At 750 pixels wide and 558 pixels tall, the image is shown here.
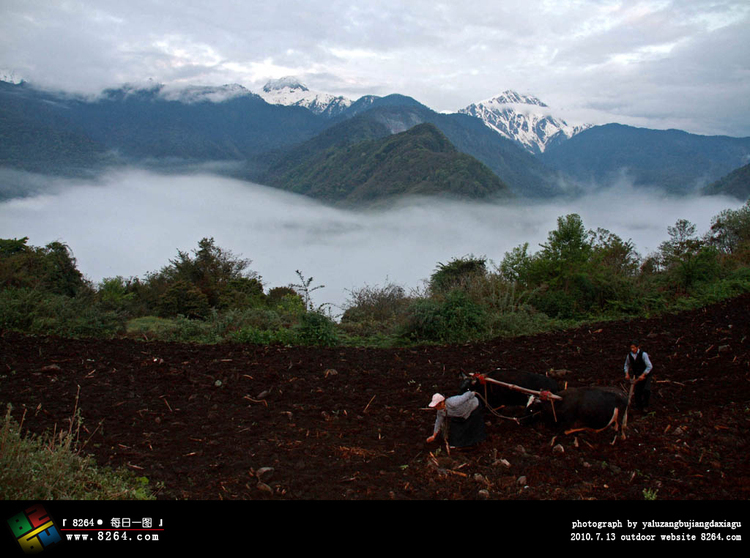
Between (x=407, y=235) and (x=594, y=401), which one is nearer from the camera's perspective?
(x=594, y=401)

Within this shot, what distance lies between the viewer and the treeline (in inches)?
475

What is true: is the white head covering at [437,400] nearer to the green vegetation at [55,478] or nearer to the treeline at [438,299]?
Result: the green vegetation at [55,478]

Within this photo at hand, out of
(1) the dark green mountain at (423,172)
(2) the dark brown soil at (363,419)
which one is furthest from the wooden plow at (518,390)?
(1) the dark green mountain at (423,172)

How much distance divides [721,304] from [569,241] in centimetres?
545

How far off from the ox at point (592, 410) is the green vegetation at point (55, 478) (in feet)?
14.0

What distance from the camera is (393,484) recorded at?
4.61 metres

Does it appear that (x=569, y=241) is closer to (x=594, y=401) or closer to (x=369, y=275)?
(x=594, y=401)

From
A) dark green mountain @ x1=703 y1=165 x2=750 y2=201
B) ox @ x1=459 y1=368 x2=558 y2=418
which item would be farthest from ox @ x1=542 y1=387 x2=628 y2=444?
dark green mountain @ x1=703 y1=165 x2=750 y2=201

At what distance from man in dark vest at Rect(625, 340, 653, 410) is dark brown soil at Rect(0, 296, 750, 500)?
0.71 ft

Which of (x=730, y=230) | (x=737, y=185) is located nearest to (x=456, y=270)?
(x=730, y=230)

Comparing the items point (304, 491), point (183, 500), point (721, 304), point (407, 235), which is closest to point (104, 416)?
point (183, 500)

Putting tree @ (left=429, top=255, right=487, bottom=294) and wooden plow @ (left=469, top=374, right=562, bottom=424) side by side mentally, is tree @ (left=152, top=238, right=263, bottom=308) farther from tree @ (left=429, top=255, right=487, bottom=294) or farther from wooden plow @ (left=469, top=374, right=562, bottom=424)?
wooden plow @ (left=469, top=374, right=562, bottom=424)

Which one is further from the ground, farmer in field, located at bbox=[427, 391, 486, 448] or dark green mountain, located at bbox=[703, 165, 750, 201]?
dark green mountain, located at bbox=[703, 165, 750, 201]

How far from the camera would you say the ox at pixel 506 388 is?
5.89m
